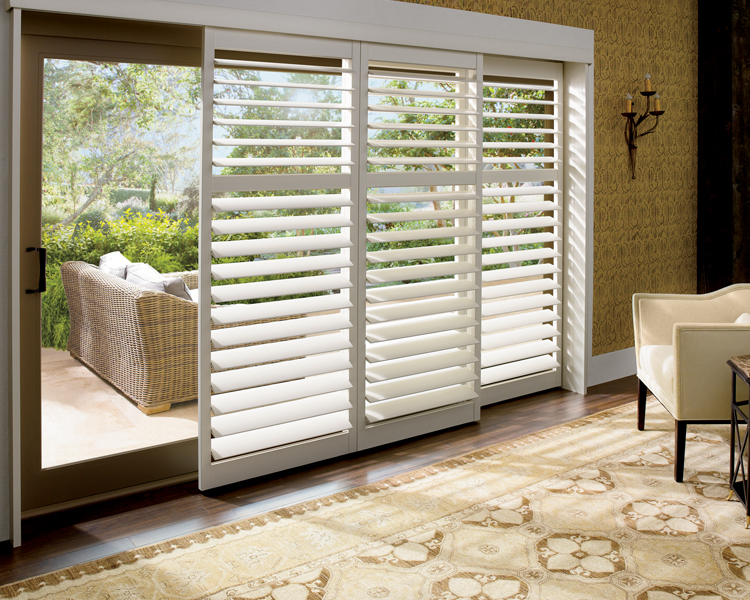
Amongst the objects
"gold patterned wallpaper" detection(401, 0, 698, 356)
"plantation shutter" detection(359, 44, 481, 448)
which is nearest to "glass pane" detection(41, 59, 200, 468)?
"plantation shutter" detection(359, 44, 481, 448)

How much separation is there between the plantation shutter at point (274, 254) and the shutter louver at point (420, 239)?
0.20 meters

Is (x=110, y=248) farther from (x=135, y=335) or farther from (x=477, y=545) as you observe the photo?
(x=477, y=545)

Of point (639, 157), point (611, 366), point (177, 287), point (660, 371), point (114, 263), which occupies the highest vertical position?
point (639, 157)

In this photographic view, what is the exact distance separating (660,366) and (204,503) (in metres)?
2.29

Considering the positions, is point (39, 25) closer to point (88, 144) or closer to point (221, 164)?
point (88, 144)

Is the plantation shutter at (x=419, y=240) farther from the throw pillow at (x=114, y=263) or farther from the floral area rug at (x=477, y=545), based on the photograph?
the throw pillow at (x=114, y=263)

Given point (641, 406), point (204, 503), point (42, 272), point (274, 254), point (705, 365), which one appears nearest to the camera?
point (42, 272)

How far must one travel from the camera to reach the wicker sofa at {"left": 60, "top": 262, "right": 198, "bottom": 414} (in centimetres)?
274

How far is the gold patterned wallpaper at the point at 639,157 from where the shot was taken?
4.50 m

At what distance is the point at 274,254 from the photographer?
10.4ft

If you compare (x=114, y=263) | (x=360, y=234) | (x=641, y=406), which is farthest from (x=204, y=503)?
(x=641, y=406)

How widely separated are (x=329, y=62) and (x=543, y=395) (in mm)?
2505

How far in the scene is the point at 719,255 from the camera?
5.36 m

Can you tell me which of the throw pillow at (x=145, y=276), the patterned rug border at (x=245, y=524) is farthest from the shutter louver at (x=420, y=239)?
the throw pillow at (x=145, y=276)
